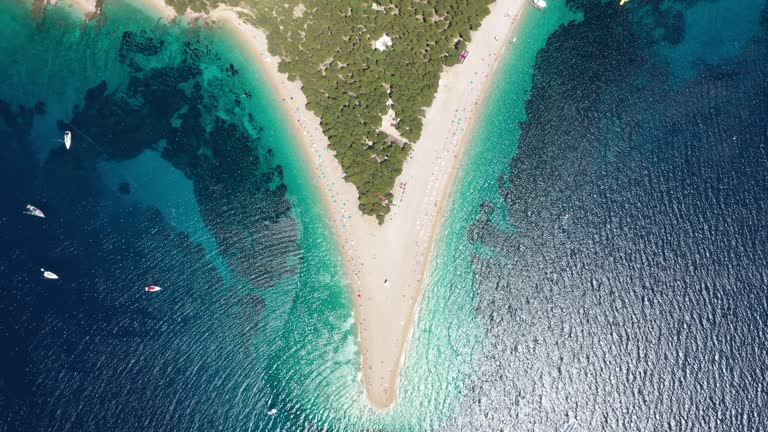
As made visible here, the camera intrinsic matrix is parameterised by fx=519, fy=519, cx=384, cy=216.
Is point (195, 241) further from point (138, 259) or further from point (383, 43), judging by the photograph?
point (383, 43)

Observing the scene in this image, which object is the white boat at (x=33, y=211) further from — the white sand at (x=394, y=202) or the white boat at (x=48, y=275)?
the white sand at (x=394, y=202)

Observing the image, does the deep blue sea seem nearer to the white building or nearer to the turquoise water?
the turquoise water

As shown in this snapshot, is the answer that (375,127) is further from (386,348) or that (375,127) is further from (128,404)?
(128,404)

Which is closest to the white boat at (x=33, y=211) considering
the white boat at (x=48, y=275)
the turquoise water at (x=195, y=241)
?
the turquoise water at (x=195, y=241)

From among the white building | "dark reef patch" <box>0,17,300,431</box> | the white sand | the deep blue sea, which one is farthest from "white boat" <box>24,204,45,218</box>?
the white building

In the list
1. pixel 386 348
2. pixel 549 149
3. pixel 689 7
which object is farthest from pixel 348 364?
pixel 689 7

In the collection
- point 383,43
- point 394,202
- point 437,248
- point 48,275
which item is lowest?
point 437,248

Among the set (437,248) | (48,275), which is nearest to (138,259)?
(48,275)
